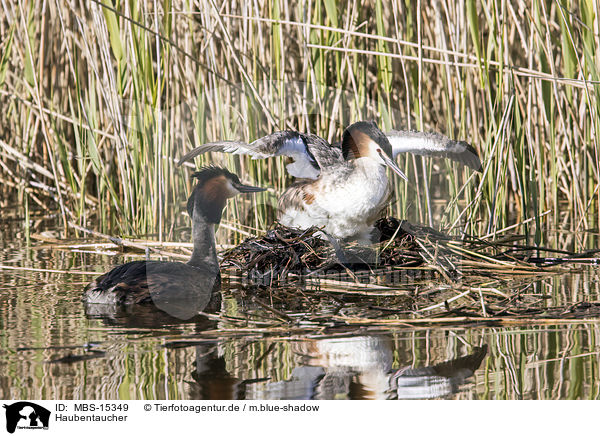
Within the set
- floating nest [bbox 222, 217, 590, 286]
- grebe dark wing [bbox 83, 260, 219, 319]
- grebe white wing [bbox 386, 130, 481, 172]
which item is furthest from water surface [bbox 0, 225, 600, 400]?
grebe white wing [bbox 386, 130, 481, 172]

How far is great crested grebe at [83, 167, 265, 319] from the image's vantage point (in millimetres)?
3721

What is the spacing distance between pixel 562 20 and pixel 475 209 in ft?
4.14

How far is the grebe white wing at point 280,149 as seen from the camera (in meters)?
4.28

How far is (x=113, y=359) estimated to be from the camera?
9.28ft

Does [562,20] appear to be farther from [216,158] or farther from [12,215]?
[12,215]

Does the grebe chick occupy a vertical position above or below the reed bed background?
below

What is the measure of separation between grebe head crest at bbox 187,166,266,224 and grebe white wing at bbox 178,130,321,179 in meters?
0.15

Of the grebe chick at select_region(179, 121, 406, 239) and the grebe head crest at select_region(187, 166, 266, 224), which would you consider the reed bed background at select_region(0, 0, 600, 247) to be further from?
the grebe head crest at select_region(187, 166, 266, 224)

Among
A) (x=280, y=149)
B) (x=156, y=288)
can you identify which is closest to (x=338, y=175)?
(x=280, y=149)

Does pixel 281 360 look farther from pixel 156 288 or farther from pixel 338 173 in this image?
pixel 338 173
